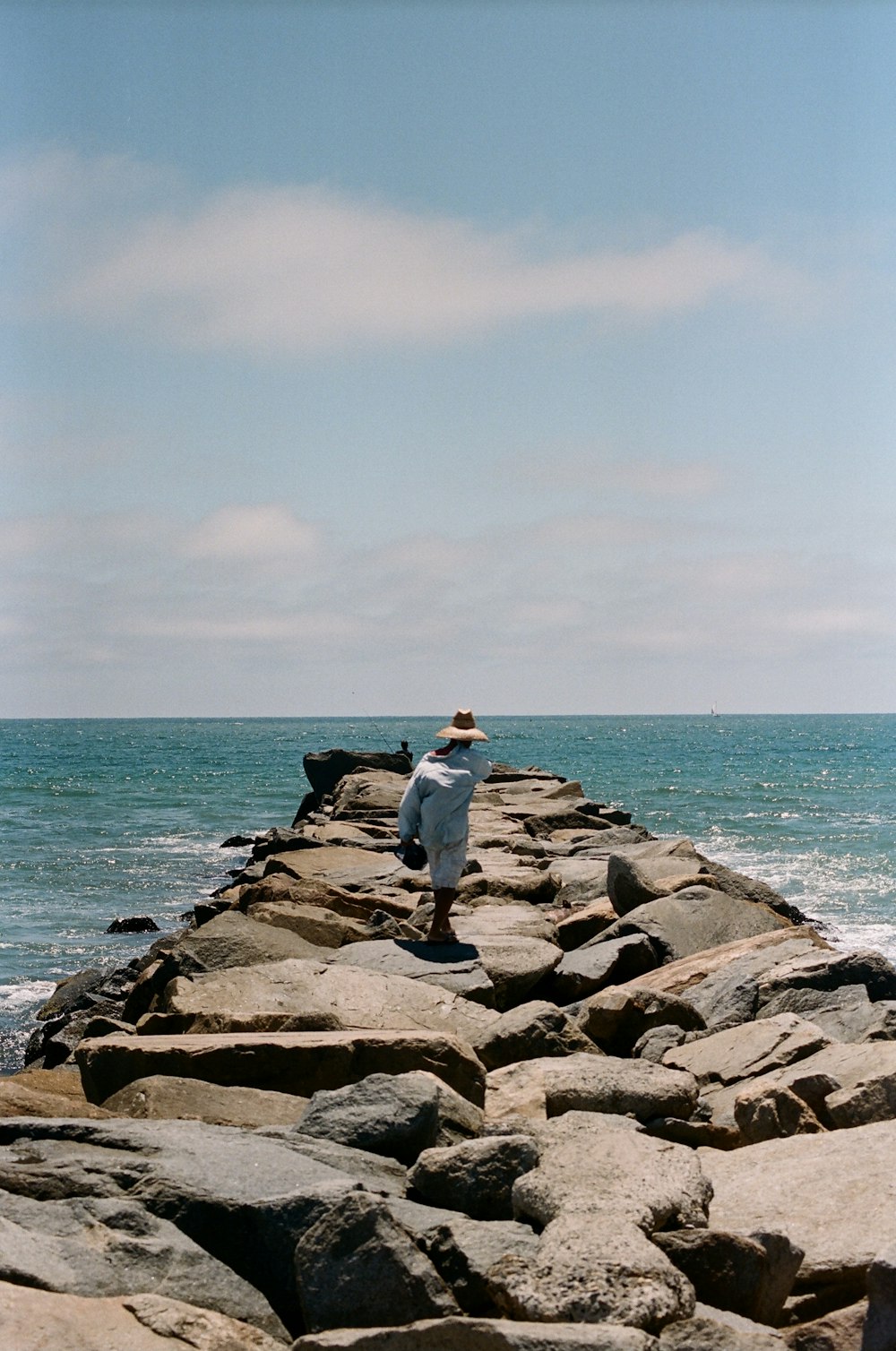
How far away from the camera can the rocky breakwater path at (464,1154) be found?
3.39m

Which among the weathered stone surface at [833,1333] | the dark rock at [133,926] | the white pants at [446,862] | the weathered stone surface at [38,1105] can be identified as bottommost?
the dark rock at [133,926]

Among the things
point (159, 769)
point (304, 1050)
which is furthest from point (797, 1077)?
point (159, 769)

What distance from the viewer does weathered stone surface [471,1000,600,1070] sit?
6.05 meters

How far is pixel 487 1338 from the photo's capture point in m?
3.10

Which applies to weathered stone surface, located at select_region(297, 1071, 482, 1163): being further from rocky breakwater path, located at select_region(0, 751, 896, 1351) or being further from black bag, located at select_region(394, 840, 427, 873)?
black bag, located at select_region(394, 840, 427, 873)

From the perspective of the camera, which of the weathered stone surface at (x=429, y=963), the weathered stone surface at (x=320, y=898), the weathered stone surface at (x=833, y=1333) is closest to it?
the weathered stone surface at (x=833, y=1333)

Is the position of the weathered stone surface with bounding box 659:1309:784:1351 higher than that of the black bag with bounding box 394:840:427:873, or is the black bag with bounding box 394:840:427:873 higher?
the black bag with bounding box 394:840:427:873

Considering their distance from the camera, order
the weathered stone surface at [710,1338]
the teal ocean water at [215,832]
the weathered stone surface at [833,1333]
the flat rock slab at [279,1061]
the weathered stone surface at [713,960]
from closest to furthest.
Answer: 1. the weathered stone surface at [710,1338]
2. the weathered stone surface at [833,1333]
3. the flat rock slab at [279,1061]
4. the weathered stone surface at [713,960]
5. the teal ocean water at [215,832]

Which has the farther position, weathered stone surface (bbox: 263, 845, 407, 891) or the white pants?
weathered stone surface (bbox: 263, 845, 407, 891)

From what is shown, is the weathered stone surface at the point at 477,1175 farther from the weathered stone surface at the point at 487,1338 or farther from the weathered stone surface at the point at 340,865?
the weathered stone surface at the point at 340,865

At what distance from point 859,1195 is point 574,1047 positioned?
2115 millimetres

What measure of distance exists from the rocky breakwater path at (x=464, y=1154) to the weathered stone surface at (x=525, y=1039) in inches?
0.5

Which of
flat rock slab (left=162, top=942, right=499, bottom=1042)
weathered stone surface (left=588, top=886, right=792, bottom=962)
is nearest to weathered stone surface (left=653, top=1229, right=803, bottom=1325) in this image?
flat rock slab (left=162, top=942, right=499, bottom=1042)

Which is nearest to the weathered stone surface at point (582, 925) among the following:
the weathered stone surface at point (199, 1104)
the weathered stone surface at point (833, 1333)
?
the weathered stone surface at point (199, 1104)
